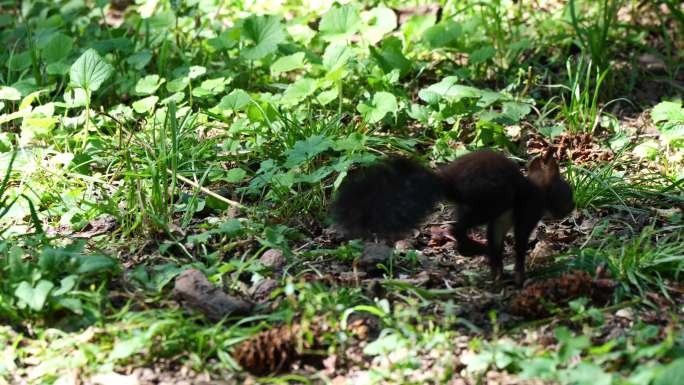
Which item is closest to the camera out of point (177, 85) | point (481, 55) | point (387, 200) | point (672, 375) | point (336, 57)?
point (672, 375)

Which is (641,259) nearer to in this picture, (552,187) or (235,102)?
(552,187)

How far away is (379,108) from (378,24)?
1174 millimetres

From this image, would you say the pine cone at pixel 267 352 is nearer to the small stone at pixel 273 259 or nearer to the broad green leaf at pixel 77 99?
the small stone at pixel 273 259

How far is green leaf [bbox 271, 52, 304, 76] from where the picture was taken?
573cm

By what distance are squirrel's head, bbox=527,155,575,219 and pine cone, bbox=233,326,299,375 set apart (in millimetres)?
1191

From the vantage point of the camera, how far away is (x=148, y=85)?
571 cm

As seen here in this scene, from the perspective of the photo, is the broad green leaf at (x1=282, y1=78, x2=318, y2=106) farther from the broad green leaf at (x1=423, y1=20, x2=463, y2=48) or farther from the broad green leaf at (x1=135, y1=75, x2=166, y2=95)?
the broad green leaf at (x1=423, y1=20, x2=463, y2=48)

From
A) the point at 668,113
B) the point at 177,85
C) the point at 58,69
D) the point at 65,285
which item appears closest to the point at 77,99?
the point at 58,69

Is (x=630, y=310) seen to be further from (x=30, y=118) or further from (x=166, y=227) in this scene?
(x=30, y=118)

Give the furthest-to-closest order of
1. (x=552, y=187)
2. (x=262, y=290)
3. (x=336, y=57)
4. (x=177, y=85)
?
(x=177, y=85)
(x=336, y=57)
(x=262, y=290)
(x=552, y=187)

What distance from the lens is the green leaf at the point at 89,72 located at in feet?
17.4

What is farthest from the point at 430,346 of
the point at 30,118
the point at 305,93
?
the point at 30,118

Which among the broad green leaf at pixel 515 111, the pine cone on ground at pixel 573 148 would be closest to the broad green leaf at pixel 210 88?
the broad green leaf at pixel 515 111

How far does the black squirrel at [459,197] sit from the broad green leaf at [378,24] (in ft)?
8.31
